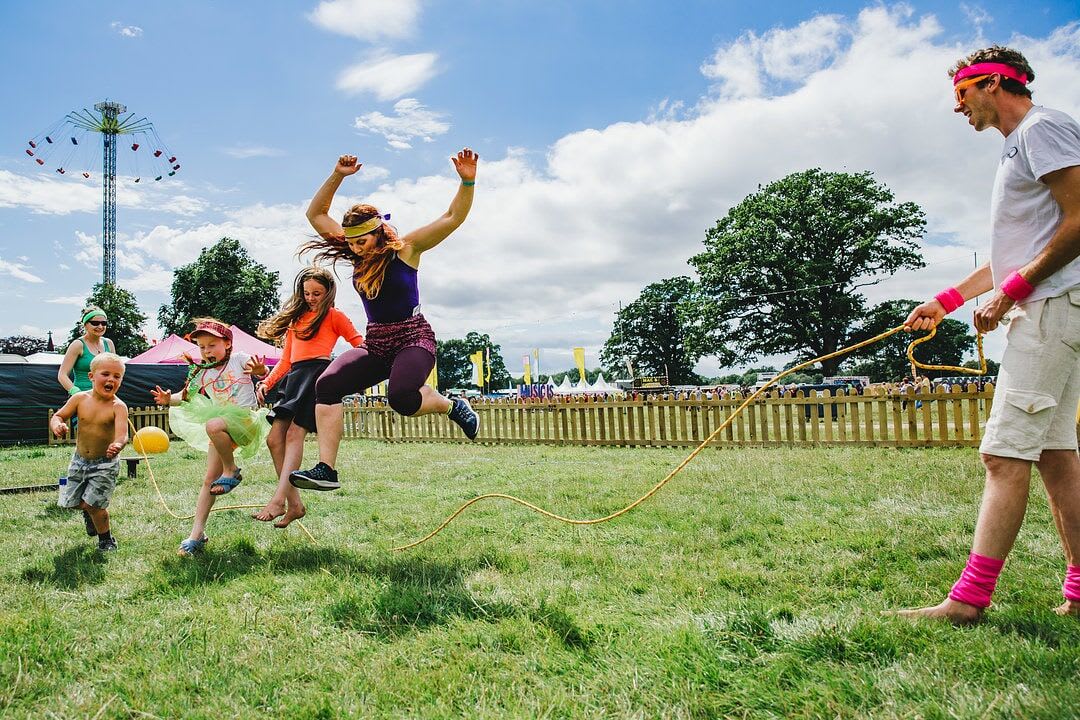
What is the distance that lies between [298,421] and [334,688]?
247cm

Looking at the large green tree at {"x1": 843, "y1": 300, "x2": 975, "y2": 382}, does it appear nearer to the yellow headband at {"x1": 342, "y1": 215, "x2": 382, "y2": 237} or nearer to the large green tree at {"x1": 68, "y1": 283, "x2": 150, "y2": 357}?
the yellow headband at {"x1": 342, "y1": 215, "x2": 382, "y2": 237}

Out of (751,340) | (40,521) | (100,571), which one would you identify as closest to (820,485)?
(100,571)

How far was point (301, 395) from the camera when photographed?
438cm

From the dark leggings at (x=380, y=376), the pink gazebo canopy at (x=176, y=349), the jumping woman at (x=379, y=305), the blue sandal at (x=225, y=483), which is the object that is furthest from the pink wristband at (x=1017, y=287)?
the pink gazebo canopy at (x=176, y=349)

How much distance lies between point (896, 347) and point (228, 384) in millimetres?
43678

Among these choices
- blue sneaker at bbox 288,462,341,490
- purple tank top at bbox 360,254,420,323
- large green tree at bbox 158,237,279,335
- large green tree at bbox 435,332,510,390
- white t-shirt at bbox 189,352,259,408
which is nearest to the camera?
blue sneaker at bbox 288,462,341,490

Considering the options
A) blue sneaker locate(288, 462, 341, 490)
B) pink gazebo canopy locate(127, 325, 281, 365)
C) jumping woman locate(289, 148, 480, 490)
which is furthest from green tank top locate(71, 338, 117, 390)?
pink gazebo canopy locate(127, 325, 281, 365)

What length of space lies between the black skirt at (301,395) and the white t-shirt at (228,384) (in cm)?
32

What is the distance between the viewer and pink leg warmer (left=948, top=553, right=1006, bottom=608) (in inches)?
96.2

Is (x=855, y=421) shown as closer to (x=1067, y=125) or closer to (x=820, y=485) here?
(x=820, y=485)

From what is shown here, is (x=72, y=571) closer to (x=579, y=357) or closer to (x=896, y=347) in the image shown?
(x=579, y=357)

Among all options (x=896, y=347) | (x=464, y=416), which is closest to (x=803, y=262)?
(x=896, y=347)

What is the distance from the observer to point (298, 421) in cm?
436

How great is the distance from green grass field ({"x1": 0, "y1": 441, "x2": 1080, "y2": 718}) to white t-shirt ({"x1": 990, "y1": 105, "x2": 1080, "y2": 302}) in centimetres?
129
